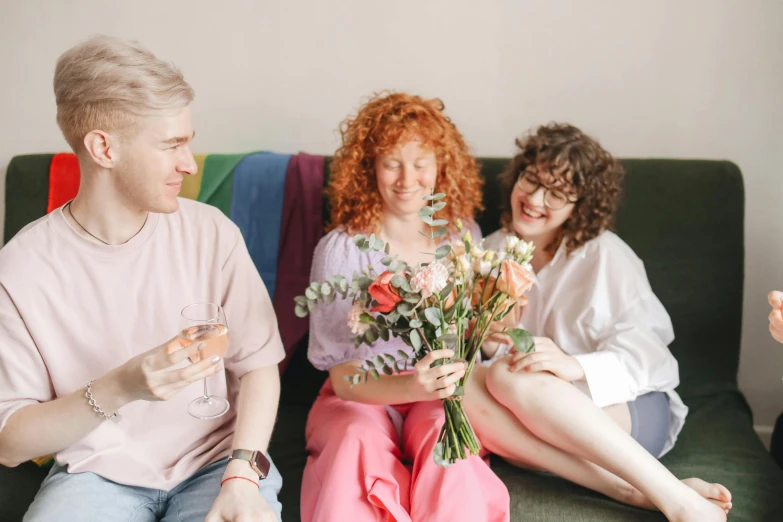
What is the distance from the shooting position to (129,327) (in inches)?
54.9

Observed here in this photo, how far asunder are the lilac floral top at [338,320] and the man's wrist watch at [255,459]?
0.39 meters

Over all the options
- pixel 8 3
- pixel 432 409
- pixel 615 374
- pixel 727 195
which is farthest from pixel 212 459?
pixel 8 3

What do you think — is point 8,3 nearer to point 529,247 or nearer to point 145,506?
point 145,506

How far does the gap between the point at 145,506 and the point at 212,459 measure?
6.5 inches

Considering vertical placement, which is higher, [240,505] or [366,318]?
[366,318]

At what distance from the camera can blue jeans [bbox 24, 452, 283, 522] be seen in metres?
1.27

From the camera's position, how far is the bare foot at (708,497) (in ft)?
4.82

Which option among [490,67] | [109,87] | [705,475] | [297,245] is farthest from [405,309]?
[490,67]

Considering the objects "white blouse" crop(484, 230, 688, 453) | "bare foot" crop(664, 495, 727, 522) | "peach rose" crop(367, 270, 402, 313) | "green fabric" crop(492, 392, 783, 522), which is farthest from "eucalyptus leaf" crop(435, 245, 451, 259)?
"bare foot" crop(664, 495, 727, 522)

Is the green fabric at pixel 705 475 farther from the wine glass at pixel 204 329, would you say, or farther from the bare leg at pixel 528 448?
the wine glass at pixel 204 329

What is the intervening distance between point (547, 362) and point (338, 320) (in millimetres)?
540

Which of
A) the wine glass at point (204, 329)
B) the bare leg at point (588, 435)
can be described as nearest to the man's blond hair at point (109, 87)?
the wine glass at point (204, 329)

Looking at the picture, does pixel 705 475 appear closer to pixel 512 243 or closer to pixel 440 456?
pixel 440 456

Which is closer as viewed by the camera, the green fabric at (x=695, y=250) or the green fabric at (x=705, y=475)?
the green fabric at (x=705, y=475)
